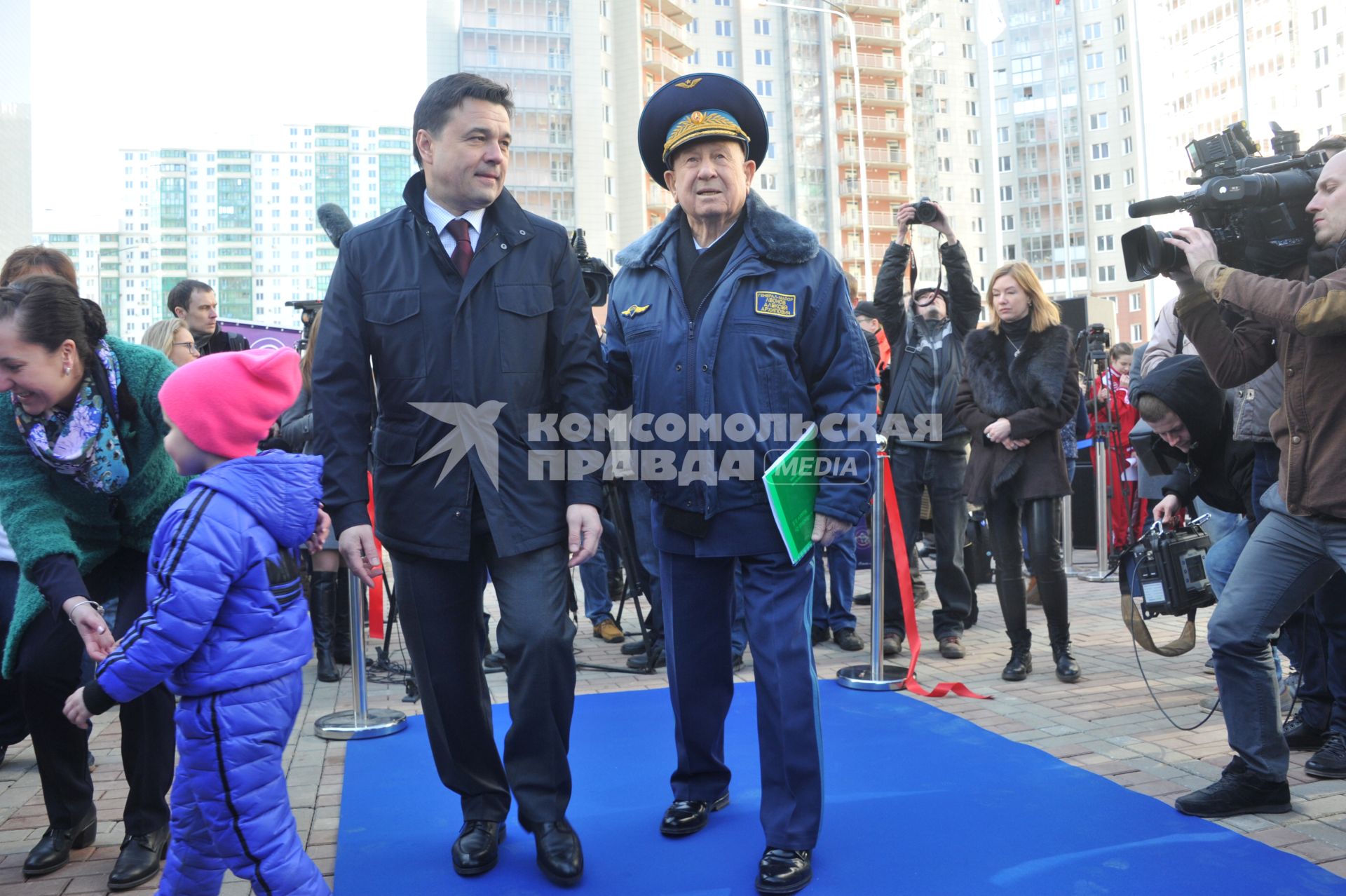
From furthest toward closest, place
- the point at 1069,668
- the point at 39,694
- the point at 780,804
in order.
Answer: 1. the point at 1069,668
2. the point at 39,694
3. the point at 780,804

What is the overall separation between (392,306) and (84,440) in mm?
1018

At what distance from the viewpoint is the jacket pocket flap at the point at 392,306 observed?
10.6ft

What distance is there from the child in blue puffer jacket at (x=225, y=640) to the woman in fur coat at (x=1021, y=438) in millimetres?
3929

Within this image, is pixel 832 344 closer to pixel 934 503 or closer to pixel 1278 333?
pixel 1278 333

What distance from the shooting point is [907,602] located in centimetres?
592

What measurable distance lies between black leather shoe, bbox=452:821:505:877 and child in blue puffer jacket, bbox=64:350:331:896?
647 millimetres

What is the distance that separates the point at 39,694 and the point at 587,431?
6.31 ft

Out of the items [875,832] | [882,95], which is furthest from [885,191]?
[875,832]

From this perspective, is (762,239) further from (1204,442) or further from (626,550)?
(626,550)

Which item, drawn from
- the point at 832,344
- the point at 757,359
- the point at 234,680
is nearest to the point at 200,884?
the point at 234,680

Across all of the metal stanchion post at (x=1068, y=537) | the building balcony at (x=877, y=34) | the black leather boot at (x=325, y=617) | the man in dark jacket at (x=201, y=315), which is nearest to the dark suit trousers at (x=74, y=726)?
the black leather boot at (x=325, y=617)

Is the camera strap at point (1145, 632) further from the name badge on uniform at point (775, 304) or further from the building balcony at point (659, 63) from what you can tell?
the building balcony at point (659, 63)

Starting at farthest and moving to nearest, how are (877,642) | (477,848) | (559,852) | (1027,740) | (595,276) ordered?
(595,276), (877,642), (1027,740), (477,848), (559,852)

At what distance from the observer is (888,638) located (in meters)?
6.35
